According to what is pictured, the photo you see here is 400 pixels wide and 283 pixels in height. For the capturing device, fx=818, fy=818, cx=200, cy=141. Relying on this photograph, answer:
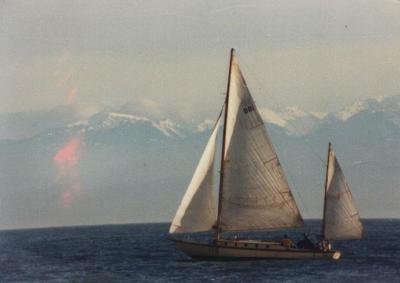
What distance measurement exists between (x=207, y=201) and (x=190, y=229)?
2.67 metres

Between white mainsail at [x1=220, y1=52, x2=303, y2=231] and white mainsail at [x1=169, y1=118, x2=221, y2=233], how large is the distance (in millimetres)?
1629

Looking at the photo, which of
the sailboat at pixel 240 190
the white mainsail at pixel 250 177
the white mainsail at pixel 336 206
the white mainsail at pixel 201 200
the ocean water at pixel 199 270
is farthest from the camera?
the white mainsail at pixel 336 206

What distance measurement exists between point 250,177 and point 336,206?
9.56 metres

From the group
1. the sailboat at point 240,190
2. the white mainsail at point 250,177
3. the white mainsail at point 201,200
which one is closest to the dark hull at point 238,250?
the sailboat at point 240,190

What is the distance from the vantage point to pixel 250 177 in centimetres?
6775

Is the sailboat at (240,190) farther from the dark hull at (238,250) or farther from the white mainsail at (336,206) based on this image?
the white mainsail at (336,206)

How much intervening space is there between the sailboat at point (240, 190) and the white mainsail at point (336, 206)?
4689 mm

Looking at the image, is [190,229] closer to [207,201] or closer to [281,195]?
[207,201]

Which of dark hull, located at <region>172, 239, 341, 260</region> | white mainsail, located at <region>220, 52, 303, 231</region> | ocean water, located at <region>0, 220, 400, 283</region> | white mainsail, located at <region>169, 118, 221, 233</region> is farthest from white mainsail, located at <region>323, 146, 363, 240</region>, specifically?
white mainsail, located at <region>169, 118, 221, 233</region>

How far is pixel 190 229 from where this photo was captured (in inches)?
2564

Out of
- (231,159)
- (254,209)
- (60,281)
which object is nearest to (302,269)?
(254,209)

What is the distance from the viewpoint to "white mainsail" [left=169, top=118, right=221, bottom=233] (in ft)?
213

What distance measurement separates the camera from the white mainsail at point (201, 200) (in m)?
64.9

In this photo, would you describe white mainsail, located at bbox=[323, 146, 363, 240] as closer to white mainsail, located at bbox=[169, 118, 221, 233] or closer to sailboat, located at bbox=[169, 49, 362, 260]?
sailboat, located at bbox=[169, 49, 362, 260]
